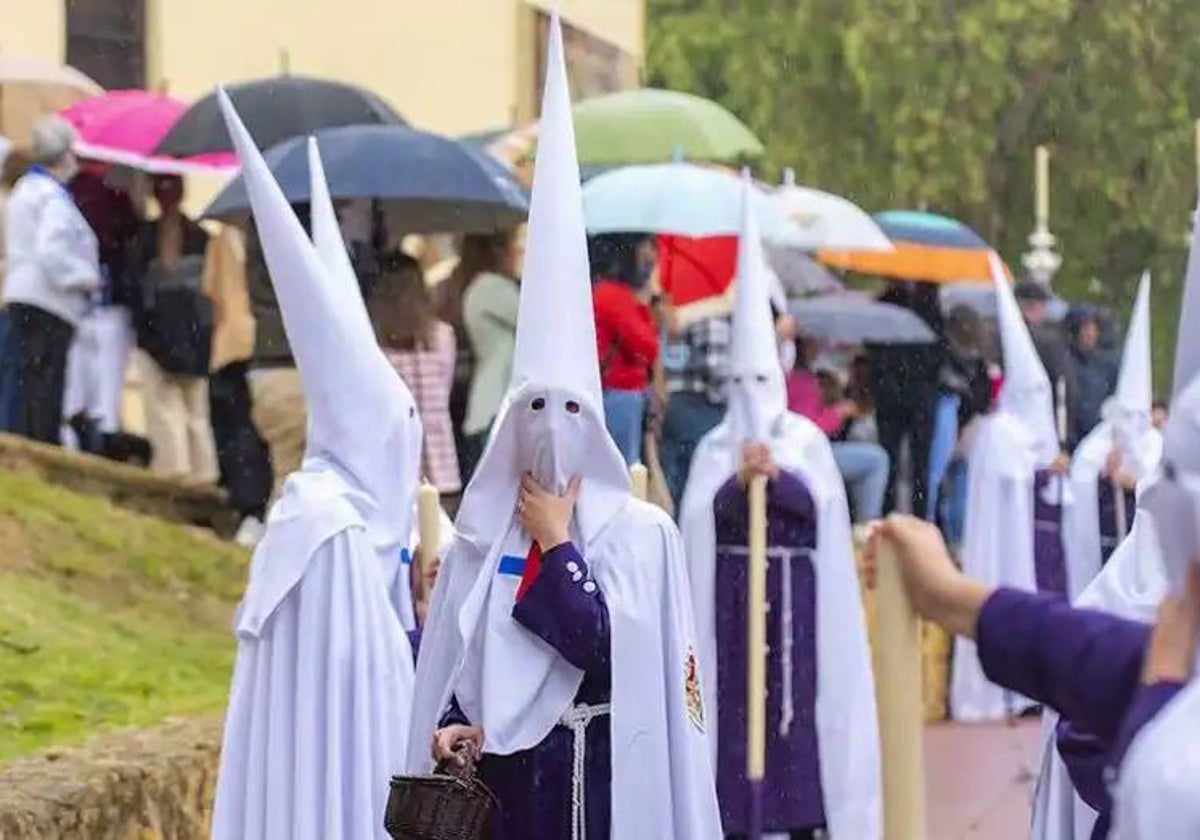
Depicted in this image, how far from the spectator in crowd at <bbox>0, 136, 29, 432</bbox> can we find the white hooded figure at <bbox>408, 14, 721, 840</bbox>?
676 centimetres

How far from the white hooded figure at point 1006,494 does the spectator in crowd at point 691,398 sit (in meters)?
2.63

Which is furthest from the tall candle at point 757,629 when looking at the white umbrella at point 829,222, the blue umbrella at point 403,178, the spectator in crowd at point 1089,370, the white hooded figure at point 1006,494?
the spectator in crowd at point 1089,370

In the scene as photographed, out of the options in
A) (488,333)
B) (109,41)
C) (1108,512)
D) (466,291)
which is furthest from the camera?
(109,41)

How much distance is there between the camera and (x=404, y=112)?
23.1 metres

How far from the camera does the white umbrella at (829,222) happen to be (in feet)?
58.1

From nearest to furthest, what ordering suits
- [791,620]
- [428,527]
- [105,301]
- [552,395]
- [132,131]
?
[552,395]
[428,527]
[791,620]
[105,301]
[132,131]

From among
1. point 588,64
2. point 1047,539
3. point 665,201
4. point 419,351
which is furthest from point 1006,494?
point 588,64

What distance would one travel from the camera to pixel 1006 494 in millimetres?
16719

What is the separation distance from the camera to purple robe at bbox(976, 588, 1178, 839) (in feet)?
12.6

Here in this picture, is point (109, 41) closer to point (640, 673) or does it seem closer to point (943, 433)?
point (943, 433)

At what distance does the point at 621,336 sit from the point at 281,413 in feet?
4.69

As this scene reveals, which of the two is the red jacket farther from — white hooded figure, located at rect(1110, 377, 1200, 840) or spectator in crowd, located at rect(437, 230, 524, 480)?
white hooded figure, located at rect(1110, 377, 1200, 840)

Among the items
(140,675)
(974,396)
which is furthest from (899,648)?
(974,396)

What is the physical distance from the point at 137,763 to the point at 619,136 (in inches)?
347
